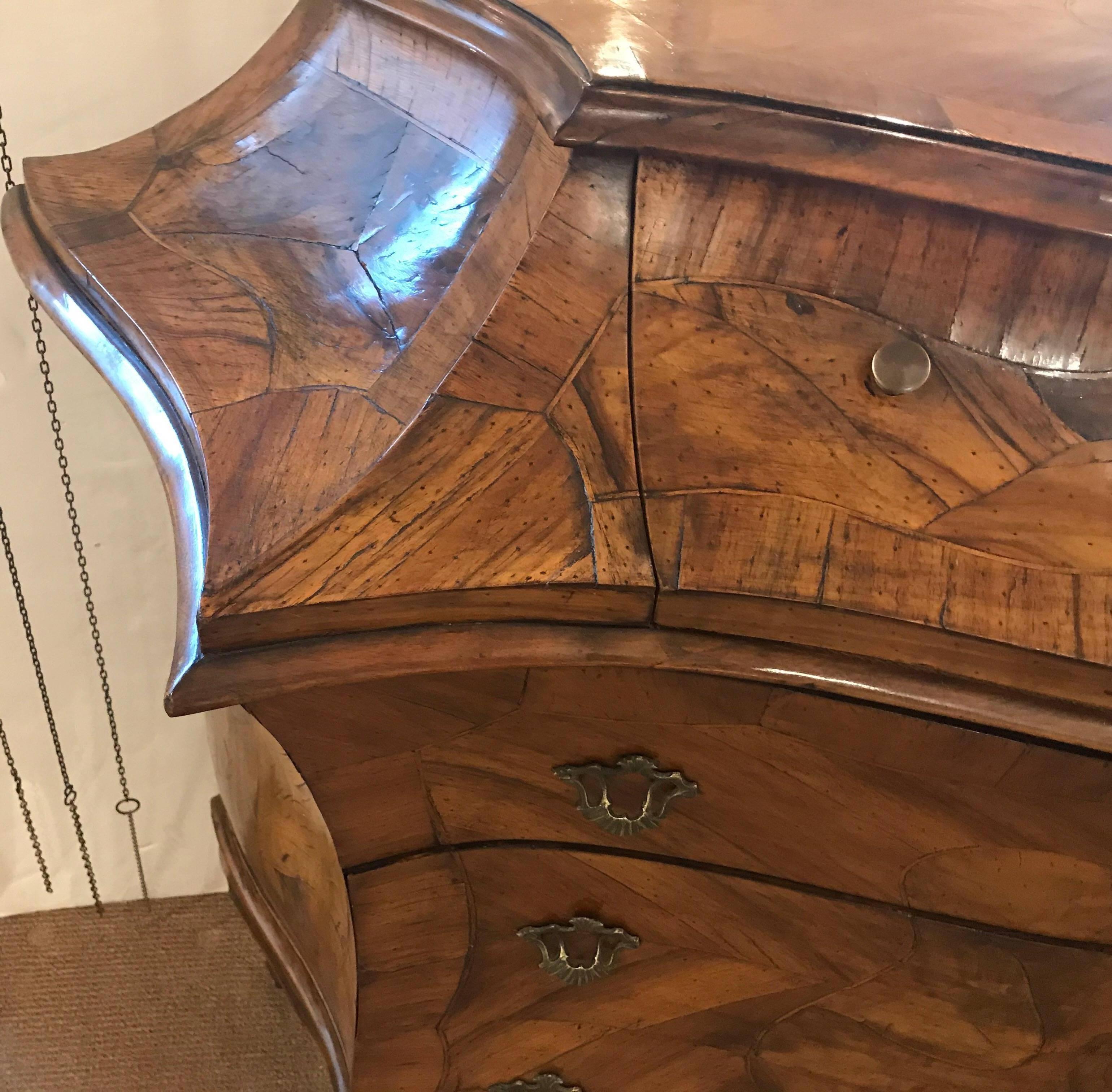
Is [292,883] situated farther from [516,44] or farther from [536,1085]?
[516,44]

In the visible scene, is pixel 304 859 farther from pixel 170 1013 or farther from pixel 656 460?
pixel 170 1013

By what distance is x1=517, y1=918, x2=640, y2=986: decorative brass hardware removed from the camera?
66 cm

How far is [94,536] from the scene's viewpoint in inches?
45.9

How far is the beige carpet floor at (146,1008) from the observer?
1161 mm

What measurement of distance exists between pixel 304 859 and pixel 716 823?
36 centimetres

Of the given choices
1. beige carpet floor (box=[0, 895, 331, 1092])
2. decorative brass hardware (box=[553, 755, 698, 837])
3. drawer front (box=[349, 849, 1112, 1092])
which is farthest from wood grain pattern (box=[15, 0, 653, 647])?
beige carpet floor (box=[0, 895, 331, 1092])

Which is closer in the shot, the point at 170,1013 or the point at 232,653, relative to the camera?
the point at 232,653

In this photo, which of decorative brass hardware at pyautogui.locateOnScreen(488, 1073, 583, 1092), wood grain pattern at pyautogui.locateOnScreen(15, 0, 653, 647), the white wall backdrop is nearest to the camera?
wood grain pattern at pyautogui.locateOnScreen(15, 0, 653, 647)

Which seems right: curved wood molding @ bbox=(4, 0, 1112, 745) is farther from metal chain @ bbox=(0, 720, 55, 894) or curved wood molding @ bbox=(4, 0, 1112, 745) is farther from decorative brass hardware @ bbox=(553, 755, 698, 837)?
Answer: metal chain @ bbox=(0, 720, 55, 894)

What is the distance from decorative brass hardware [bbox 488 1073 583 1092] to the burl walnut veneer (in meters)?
0.03

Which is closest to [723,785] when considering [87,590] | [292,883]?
[292,883]

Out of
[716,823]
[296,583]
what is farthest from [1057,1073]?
[296,583]

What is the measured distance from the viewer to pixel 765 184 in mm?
571

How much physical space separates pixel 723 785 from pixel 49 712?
889 mm
